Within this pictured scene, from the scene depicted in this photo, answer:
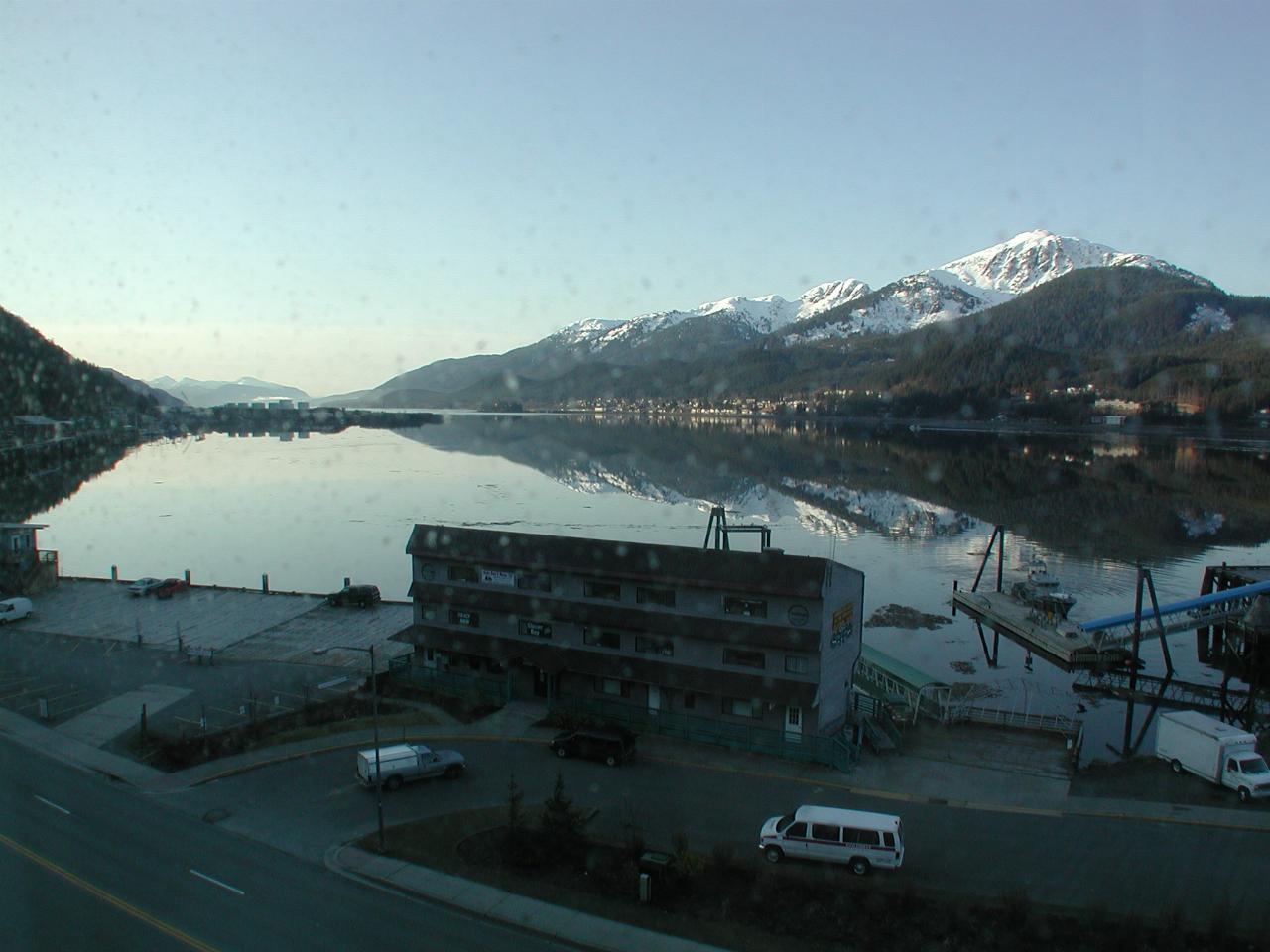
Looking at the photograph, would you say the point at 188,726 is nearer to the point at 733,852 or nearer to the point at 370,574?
the point at 733,852

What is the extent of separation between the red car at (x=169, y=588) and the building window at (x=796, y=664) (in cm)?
2181

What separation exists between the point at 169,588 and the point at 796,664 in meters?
22.3

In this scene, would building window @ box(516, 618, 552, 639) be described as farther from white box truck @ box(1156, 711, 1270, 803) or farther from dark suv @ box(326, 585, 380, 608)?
white box truck @ box(1156, 711, 1270, 803)

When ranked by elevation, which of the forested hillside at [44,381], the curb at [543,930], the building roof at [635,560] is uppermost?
the forested hillside at [44,381]

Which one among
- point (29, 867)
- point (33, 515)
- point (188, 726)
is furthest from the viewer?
point (33, 515)

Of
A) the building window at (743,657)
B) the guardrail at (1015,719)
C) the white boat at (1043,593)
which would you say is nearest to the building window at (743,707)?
the building window at (743,657)

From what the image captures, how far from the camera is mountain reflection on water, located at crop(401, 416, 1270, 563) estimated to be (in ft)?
153

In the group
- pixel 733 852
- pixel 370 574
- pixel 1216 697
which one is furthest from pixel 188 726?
pixel 1216 697

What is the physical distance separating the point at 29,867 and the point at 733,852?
8.50 m

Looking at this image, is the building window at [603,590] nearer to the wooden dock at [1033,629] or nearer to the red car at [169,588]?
the wooden dock at [1033,629]

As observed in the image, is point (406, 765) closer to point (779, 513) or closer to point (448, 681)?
point (448, 681)

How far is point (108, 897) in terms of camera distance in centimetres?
1011

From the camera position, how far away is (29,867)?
1072 centimetres

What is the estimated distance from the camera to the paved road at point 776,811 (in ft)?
35.8
